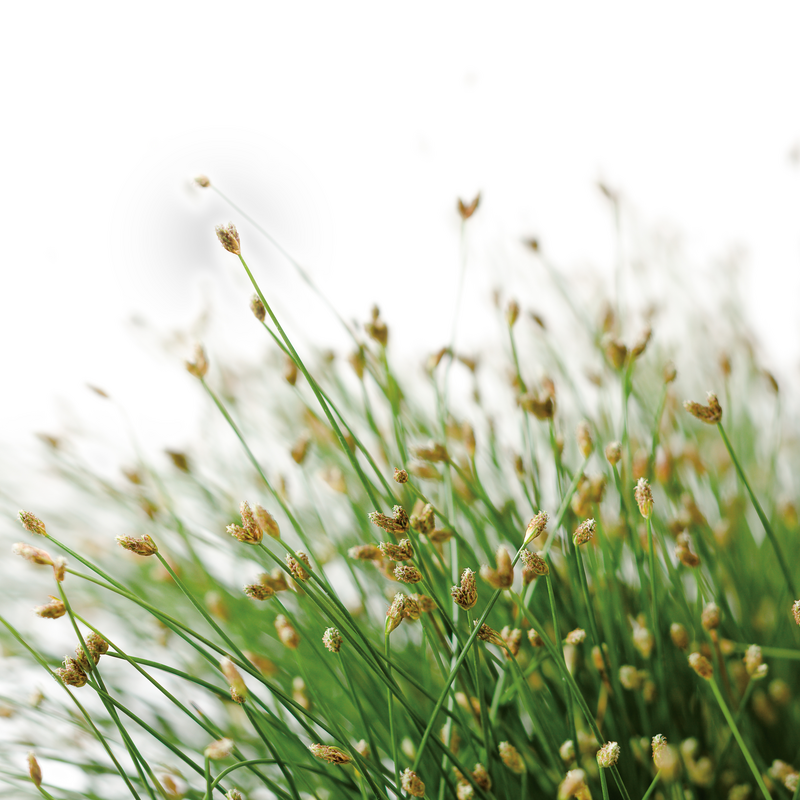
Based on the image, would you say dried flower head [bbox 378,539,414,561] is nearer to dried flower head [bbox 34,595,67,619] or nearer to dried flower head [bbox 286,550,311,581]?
A: dried flower head [bbox 286,550,311,581]

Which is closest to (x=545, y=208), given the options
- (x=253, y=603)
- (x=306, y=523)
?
(x=306, y=523)

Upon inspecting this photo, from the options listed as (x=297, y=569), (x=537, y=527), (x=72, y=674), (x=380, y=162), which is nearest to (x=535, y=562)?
(x=537, y=527)

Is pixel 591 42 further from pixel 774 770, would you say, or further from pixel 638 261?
pixel 774 770

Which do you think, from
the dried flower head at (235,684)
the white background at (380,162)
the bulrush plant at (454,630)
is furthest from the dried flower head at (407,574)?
the white background at (380,162)

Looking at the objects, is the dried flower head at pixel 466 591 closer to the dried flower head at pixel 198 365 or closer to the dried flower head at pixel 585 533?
the dried flower head at pixel 585 533

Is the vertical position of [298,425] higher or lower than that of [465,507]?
higher

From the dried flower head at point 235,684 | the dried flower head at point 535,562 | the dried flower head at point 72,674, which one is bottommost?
the dried flower head at point 235,684

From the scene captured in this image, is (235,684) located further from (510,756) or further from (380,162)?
(380,162)
